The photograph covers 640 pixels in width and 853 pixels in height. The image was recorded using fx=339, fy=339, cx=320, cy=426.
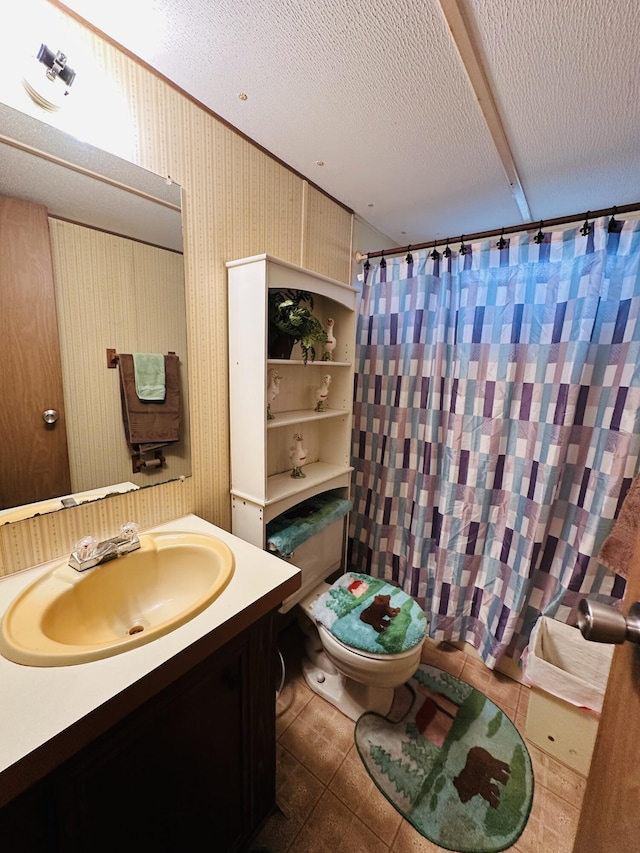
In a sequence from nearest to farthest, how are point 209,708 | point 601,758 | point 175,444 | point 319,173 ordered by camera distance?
1. point 601,758
2. point 209,708
3. point 175,444
4. point 319,173

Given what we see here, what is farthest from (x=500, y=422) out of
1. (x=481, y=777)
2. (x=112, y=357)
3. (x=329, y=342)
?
(x=112, y=357)

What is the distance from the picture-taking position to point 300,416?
1.54m

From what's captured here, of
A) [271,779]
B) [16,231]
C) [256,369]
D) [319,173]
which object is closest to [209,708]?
[271,779]

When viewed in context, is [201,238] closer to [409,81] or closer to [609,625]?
[409,81]

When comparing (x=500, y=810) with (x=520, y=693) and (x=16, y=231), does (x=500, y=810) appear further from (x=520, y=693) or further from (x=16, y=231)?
(x=16, y=231)

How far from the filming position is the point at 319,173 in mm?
1485

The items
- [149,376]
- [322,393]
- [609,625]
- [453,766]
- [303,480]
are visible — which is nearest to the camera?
[609,625]

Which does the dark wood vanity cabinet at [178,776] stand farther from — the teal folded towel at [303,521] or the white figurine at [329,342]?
the white figurine at [329,342]

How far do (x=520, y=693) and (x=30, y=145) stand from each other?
262 cm

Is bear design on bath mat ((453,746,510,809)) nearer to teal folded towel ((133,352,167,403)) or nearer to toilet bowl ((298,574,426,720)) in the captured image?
toilet bowl ((298,574,426,720))

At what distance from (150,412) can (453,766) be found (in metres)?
1.67

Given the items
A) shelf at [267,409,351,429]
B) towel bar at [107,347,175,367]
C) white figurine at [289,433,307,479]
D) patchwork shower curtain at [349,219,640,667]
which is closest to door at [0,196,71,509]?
towel bar at [107,347,175,367]

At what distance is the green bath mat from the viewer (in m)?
1.07

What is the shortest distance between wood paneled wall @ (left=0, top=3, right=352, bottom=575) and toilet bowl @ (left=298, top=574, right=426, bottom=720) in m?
0.58
